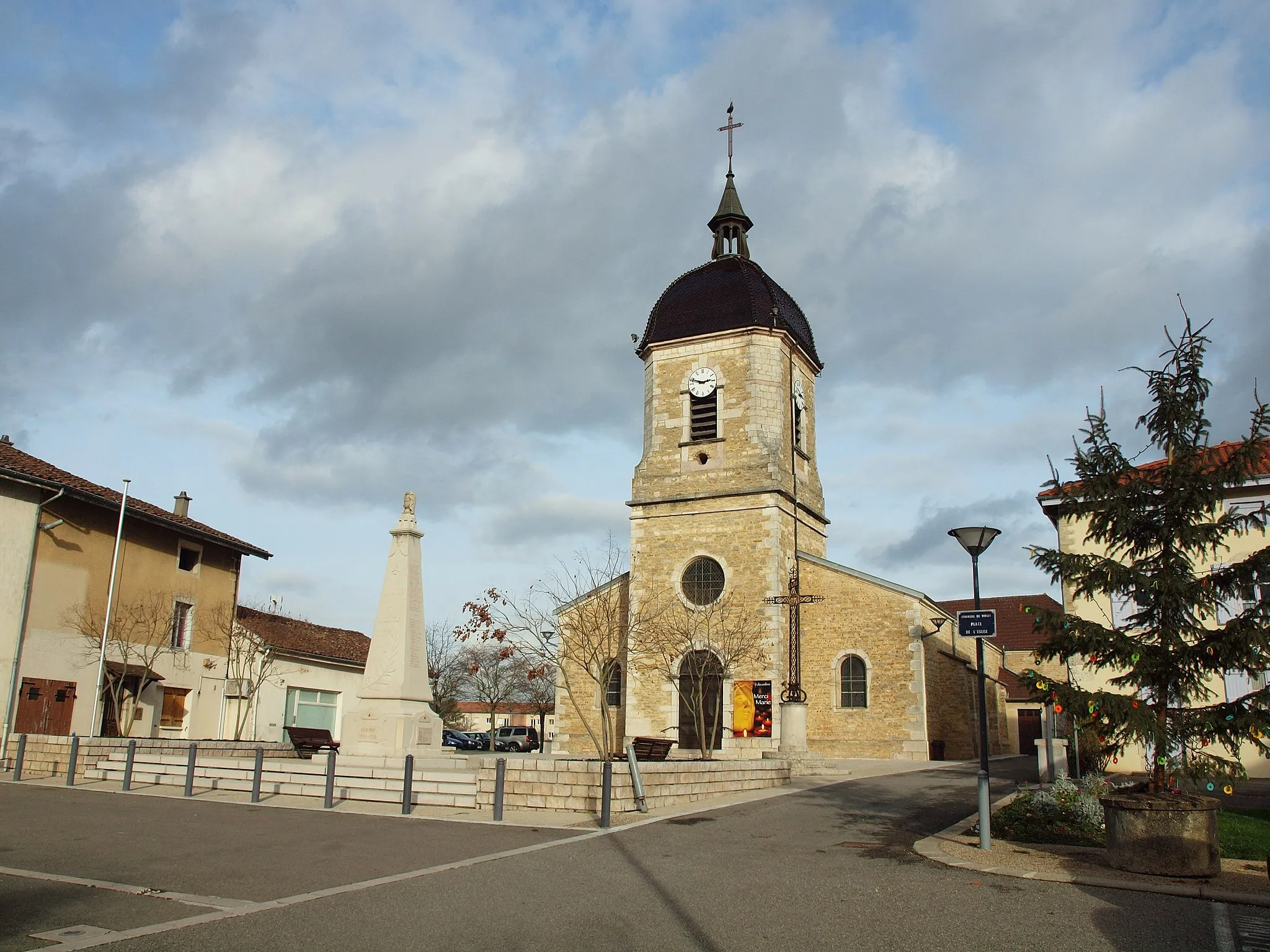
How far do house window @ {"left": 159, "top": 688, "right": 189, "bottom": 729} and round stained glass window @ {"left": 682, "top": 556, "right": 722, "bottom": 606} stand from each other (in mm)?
14619

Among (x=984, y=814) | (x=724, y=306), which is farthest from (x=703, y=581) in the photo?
(x=984, y=814)

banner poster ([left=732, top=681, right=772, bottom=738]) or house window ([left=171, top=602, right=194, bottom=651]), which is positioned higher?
house window ([left=171, top=602, right=194, bottom=651])

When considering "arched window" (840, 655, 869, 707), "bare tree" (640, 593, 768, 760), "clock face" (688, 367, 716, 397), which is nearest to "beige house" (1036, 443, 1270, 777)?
"arched window" (840, 655, 869, 707)

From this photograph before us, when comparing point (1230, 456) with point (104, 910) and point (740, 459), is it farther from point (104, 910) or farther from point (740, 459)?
point (740, 459)

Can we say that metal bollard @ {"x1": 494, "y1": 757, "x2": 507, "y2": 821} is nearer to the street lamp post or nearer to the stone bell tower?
the street lamp post

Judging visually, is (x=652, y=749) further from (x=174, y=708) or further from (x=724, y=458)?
(x=174, y=708)

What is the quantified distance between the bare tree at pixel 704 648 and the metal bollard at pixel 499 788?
15.0m

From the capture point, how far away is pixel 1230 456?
9031 millimetres

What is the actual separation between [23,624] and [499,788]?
15.6 meters

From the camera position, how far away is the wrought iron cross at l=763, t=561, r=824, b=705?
26.3 meters

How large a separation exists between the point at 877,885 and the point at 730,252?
1159 inches

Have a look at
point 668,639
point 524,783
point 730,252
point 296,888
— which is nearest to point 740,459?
point 668,639

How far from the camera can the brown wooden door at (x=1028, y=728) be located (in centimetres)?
4041

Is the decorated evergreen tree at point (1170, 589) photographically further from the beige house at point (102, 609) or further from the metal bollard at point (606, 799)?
the beige house at point (102, 609)
